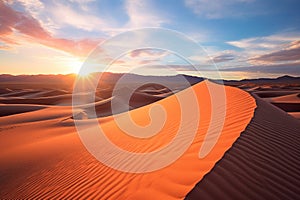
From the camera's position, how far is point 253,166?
3.27m

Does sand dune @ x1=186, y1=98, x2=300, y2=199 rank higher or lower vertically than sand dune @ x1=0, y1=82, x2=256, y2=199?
higher

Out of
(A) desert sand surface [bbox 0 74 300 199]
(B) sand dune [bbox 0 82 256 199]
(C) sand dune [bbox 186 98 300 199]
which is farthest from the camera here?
(B) sand dune [bbox 0 82 256 199]

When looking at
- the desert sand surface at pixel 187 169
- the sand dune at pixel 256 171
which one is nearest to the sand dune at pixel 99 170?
the desert sand surface at pixel 187 169

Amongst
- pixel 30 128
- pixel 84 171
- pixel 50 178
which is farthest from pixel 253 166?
pixel 30 128

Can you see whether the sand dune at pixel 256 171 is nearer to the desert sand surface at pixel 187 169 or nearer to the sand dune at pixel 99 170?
the desert sand surface at pixel 187 169

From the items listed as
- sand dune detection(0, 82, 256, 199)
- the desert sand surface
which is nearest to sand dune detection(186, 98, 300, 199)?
the desert sand surface

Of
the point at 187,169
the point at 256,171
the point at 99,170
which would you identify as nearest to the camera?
the point at 256,171

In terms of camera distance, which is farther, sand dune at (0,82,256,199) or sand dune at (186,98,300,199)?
sand dune at (0,82,256,199)

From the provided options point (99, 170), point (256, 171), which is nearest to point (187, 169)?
point (256, 171)

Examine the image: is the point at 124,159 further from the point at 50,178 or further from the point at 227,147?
the point at 227,147

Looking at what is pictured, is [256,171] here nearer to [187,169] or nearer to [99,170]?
[187,169]

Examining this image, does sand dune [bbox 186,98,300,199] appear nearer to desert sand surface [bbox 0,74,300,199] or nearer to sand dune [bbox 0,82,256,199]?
desert sand surface [bbox 0,74,300,199]

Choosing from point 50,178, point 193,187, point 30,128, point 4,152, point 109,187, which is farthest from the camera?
point 30,128

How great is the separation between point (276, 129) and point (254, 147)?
1.68 m
